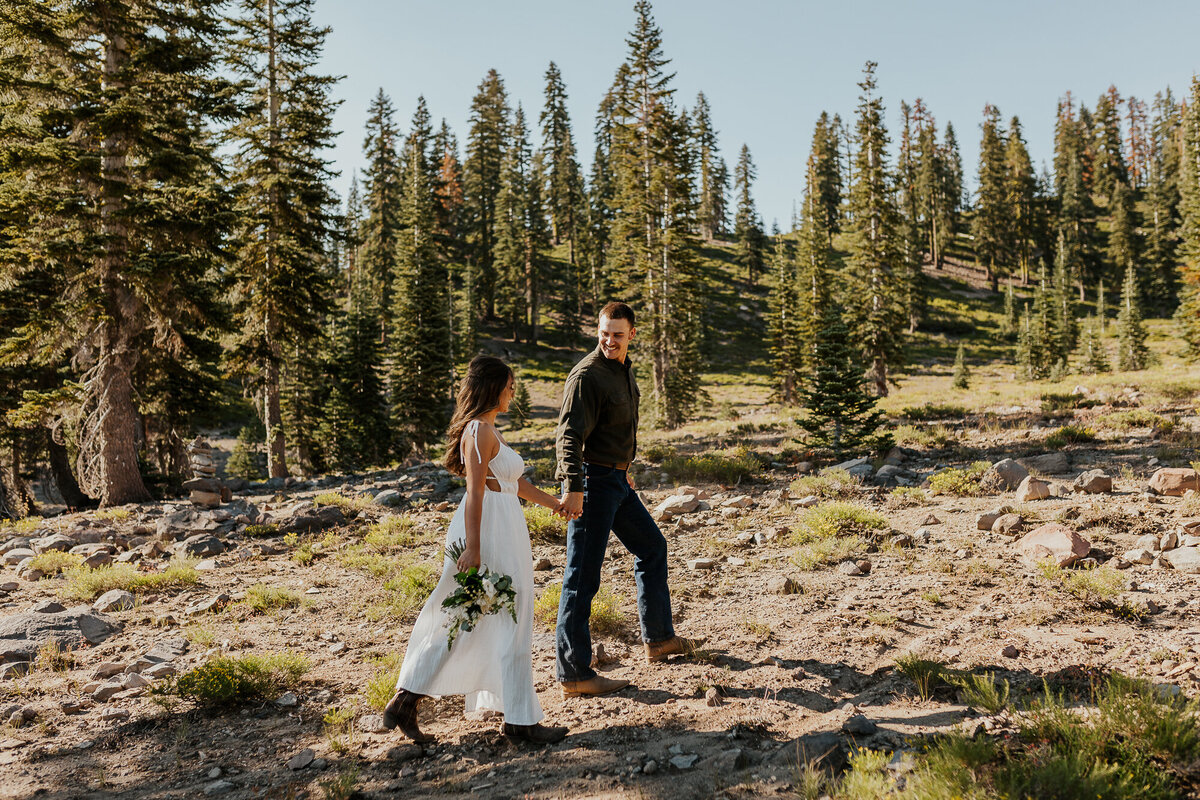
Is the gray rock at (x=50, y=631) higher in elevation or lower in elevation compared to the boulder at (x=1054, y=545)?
lower

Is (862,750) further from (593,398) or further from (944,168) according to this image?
(944,168)

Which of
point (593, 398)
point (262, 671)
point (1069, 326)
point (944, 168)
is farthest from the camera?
point (944, 168)

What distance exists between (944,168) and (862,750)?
343 ft

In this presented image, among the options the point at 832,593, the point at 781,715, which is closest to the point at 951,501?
the point at 832,593

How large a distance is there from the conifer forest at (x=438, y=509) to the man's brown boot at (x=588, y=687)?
0.12m

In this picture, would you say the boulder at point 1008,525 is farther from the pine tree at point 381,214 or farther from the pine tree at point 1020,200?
the pine tree at point 1020,200

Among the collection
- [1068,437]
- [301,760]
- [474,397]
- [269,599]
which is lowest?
[301,760]

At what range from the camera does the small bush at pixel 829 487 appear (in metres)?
10.7

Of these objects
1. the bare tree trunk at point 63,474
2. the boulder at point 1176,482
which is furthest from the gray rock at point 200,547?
the boulder at point 1176,482

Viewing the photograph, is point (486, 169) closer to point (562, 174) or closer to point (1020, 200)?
point (562, 174)

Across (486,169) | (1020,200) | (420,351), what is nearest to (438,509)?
(420,351)

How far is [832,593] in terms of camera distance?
6.63 m

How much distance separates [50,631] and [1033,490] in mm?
12040

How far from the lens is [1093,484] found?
893 centimetres
